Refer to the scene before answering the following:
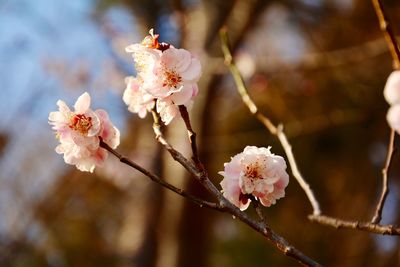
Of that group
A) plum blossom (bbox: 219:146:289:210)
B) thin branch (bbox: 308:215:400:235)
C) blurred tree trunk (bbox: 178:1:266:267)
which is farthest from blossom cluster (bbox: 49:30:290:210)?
blurred tree trunk (bbox: 178:1:266:267)

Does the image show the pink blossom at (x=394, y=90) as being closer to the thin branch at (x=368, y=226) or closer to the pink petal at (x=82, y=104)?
the thin branch at (x=368, y=226)

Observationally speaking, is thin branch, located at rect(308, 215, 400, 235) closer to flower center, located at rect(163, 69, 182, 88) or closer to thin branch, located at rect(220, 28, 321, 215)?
thin branch, located at rect(220, 28, 321, 215)

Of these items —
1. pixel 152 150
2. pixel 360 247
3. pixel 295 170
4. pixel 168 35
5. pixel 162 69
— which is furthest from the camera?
pixel 360 247

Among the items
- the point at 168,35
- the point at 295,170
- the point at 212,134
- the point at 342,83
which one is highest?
the point at 342,83

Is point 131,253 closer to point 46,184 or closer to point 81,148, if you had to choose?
point 46,184

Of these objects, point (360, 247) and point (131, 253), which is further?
point (360, 247)

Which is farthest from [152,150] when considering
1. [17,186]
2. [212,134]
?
[17,186]
